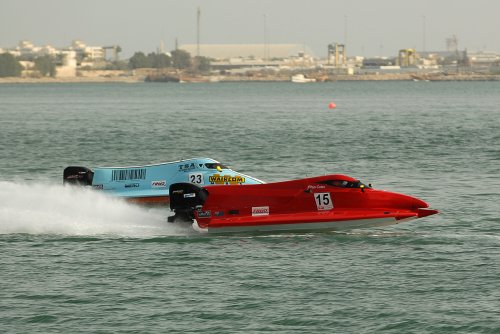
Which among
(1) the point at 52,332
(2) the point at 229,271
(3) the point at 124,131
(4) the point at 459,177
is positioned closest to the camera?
(1) the point at 52,332

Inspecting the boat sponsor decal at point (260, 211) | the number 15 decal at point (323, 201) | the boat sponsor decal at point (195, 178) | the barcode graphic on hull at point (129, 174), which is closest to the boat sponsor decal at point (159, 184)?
the barcode graphic on hull at point (129, 174)

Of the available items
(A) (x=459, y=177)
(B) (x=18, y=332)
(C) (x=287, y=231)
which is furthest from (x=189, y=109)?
(B) (x=18, y=332)

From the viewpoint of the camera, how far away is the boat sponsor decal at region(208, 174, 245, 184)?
34406 mm

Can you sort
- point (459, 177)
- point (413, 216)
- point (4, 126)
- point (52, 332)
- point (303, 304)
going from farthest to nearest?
1. point (4, 126)
2. point (459, 177)
3. point (413, 216)
4. point (303, 304)
5. point (52, 332)

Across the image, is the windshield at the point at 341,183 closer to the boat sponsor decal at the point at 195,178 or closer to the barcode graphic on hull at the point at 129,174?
the boat sponsor decal at the point at 195,178

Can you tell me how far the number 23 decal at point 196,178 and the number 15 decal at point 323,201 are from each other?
249 inches

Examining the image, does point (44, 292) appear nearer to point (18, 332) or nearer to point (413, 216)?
point (18, 332)

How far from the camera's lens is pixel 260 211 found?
2922 centimetres

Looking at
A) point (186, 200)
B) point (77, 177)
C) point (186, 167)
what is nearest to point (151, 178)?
point (186, 167)

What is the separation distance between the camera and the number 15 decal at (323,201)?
2908 centimetres

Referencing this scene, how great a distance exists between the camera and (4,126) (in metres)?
90.1

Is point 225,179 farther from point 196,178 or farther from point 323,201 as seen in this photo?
point 323,201

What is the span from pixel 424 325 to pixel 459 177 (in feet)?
82.1

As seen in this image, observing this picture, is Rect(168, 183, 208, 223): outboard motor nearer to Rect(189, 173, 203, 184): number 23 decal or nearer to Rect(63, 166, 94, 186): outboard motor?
Rect(189, 173, 203, 184): number 23 decal
